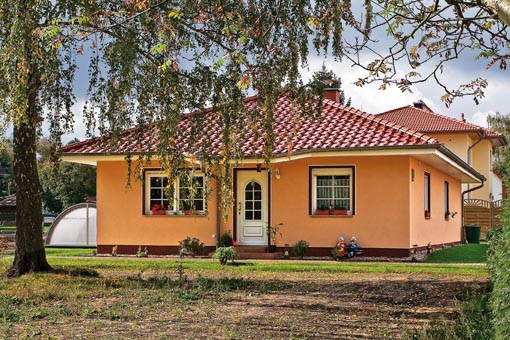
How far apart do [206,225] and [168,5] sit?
11.5m

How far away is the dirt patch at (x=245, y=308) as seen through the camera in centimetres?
878

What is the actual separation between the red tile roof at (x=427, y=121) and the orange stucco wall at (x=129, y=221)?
19.6 metres

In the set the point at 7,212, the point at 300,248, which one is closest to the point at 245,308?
the point at 300,248

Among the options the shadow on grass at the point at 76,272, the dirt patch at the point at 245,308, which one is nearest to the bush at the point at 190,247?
the shadow on grass at the point at 76,272

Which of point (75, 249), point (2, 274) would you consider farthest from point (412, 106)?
point (2, 274)

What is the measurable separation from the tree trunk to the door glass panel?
8.03m

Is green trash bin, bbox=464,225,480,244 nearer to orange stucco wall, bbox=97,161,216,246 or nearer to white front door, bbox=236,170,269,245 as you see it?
white front door, bbox=236,170,269,245

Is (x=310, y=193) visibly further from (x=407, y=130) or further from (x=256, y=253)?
(x=407, y=130)

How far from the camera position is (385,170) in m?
20.5

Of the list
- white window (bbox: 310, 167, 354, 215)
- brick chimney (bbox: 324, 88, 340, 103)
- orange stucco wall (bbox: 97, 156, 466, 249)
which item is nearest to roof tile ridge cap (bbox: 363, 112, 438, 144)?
orange stucco wall (bbox: 97, 156, 466, 249)

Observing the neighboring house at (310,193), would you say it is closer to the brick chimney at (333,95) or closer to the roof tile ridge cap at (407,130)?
the roof tile ridge cap at (407,130)

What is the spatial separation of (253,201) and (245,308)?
11.3m

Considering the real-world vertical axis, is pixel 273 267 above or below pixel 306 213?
below

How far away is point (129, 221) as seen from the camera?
22594mm
